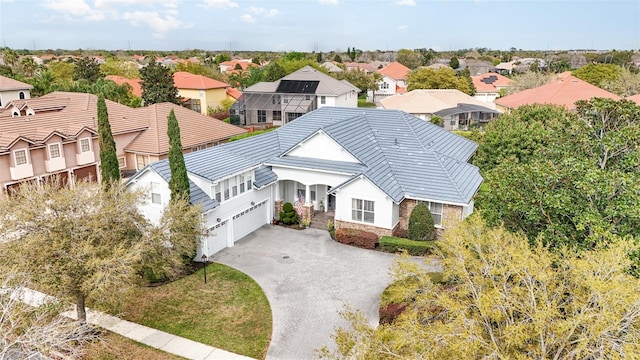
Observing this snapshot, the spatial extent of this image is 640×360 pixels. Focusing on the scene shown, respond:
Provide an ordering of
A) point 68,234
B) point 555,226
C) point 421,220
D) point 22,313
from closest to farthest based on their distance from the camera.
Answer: point 22,313 → point 555,226 → point 68,234 → point 421,220

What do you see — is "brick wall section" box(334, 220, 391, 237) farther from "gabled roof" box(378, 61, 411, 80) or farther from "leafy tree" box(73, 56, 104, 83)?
"gabled roof" box(378, 61, 411, 80)

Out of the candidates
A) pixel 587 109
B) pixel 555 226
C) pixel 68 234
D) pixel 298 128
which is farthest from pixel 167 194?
pixel 587 109

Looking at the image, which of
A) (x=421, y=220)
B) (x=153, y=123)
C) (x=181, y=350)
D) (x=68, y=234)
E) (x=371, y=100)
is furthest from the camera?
(x=371, y=100)

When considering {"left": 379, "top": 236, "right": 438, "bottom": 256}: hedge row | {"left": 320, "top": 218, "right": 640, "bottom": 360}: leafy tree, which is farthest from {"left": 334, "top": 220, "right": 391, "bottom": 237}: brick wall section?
{"left": 320, "top": 218, "right": 640, "bottom": 360}: leafy tree

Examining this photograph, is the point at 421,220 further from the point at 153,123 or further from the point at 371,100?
the point at 371,100

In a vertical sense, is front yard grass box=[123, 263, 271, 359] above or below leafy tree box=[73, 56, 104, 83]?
below

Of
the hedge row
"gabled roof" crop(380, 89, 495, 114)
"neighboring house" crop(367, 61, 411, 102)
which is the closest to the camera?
the hedge row

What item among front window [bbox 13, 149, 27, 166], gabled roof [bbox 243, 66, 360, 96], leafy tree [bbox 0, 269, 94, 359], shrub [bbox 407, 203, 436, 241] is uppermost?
gabled roof [bbox 243, 66, 360, 96]

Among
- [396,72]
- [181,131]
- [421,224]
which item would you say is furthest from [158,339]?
[396,72]
